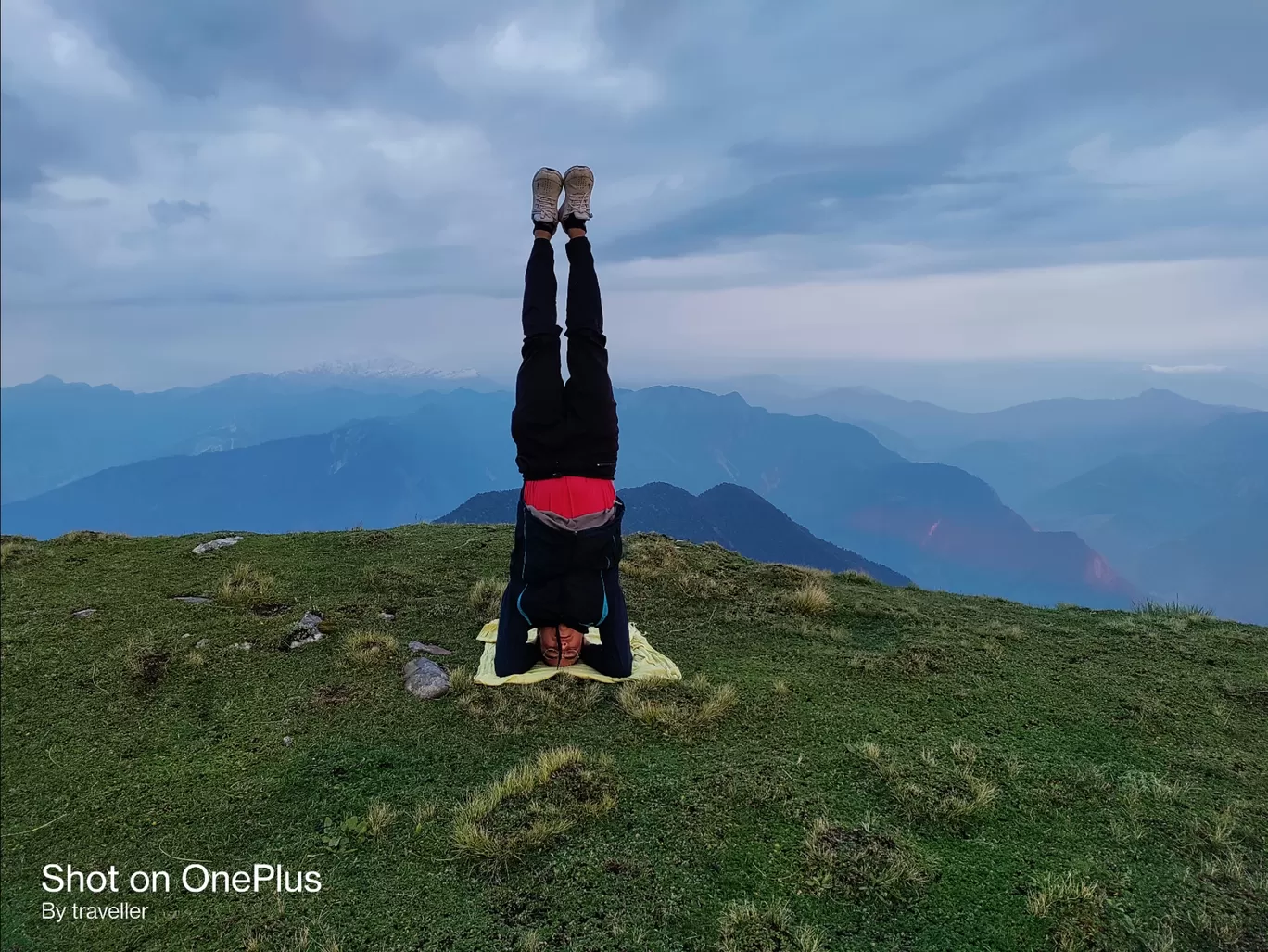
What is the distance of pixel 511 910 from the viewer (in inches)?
164

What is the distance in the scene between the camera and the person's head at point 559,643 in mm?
7367

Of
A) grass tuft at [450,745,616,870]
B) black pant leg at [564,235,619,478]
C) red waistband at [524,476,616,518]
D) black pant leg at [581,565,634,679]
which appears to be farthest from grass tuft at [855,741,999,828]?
black pant leg at [564,235,619,478]

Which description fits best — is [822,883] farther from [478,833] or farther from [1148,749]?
[1148,749]

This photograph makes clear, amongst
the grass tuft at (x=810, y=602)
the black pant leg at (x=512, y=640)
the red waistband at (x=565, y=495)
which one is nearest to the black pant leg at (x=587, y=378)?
the red waistband at (x=565, y=495)

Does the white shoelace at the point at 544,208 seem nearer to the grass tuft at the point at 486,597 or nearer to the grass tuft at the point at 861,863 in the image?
the grass tuft at the point at 486,597

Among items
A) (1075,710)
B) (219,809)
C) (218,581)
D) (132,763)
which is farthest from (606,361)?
(218,581)

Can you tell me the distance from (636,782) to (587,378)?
14.1 ft

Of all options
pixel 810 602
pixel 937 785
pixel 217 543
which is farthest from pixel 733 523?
pixel 937 785

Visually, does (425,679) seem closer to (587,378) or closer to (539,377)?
(539,377)

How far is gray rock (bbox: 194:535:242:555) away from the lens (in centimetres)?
1115

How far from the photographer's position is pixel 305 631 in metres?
8.34

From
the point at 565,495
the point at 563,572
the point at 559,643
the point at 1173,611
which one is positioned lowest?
the point at 1173,611

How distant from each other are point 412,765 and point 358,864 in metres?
1.26

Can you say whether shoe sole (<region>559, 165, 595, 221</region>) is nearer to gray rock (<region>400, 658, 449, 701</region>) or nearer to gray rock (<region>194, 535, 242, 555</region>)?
gray rock (<region>400, 658, 449, 701</region>)
